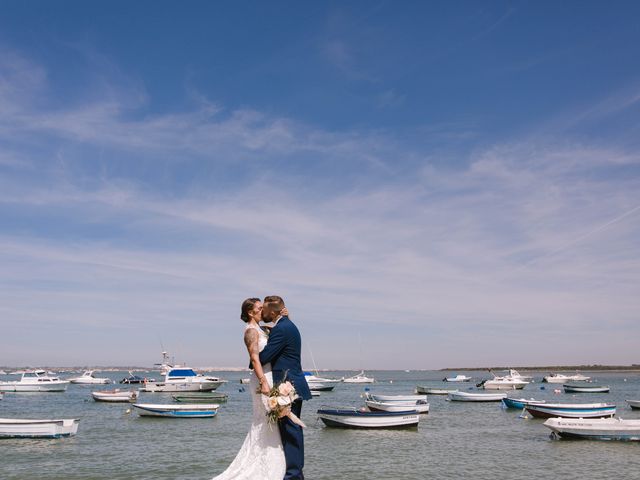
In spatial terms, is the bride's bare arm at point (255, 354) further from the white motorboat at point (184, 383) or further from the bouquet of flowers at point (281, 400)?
the white motorboat at point (184, 383)

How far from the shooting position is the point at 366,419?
3544 cm

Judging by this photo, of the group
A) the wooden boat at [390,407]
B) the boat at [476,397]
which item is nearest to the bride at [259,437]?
the wooden boat at [390,407]

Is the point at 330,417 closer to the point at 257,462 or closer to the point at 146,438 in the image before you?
the point at 146,438

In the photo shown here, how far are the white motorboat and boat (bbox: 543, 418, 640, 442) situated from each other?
63.3 m

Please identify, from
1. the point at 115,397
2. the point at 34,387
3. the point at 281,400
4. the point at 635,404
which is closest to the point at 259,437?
the point at 281,400

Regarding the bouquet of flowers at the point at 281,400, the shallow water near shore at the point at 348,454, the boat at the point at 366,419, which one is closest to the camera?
the bouquet of flowers at the point at 281,400

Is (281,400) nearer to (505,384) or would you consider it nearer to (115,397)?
(115,397)

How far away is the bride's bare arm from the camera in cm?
802

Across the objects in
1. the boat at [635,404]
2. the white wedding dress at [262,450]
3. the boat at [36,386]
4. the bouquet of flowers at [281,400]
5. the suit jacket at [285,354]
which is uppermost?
the suit jacket at [285,354]

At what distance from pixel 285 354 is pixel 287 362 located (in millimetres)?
114

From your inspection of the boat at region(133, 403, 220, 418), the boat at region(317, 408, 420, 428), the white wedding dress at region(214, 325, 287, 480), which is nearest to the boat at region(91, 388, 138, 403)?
the boat at region(133, 403, 220, 418)

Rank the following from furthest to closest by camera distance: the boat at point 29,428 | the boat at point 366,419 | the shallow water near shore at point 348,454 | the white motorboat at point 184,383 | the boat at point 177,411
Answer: the white motorboat at point 184,383
the boat at point 177,411
the boat at point 366,419
the boat at point 29,428
the shallow water near shore at point 348,454

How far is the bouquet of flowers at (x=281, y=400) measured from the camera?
7.95 meters

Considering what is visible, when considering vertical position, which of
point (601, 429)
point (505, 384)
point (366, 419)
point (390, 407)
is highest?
point (390, 407)
